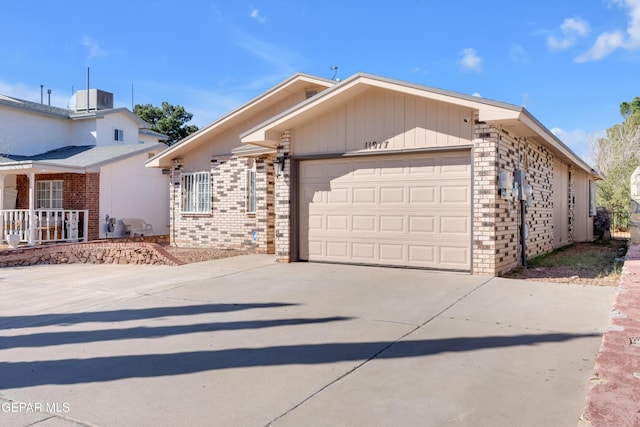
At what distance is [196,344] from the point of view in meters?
4.52

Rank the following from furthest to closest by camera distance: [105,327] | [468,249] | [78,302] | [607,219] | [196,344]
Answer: [607,219]
[468,249]
[78,302]
[105,327]
[196,344]

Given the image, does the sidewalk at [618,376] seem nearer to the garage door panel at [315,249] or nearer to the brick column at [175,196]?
the garage door panel at [315,249]

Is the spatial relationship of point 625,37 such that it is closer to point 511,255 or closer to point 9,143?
point 511,255

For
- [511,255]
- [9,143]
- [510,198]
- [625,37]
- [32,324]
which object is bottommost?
[32,324]

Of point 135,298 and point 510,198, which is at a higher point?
point 510,198

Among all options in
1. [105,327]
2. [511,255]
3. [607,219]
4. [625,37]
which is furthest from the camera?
[625,37]

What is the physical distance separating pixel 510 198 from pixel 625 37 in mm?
23792

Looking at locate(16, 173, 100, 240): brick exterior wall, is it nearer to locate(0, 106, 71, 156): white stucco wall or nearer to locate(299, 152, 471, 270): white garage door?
locate(0, 106, 71, 156): white stucco wall

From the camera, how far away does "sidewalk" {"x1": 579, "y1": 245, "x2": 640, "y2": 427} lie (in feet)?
8.04

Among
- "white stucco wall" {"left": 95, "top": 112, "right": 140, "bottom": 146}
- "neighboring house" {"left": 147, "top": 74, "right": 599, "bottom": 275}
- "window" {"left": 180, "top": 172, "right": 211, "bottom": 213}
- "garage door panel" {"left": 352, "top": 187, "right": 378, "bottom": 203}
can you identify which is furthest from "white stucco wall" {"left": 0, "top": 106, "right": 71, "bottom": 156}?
"garage door panel" {"left": 352, "top": 187, "right": 378, "bottom": 203}

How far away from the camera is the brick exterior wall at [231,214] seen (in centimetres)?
1248

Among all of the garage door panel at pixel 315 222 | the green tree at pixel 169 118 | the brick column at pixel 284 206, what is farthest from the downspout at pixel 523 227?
the green tree at pixel 169 118

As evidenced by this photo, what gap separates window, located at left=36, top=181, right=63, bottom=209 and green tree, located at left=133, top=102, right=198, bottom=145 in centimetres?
2144

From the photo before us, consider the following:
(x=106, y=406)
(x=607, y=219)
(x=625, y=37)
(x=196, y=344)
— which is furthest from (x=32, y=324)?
(x=625, y=37)
